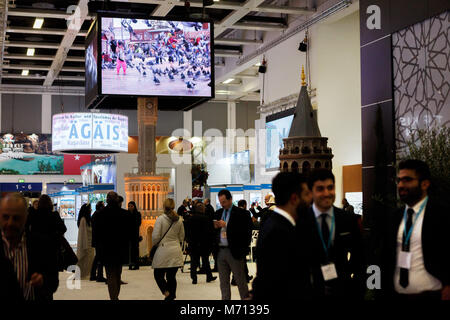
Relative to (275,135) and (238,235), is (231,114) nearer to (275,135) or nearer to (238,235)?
(275,135)

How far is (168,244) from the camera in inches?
306

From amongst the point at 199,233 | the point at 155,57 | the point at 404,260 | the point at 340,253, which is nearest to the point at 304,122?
the point at 199,233

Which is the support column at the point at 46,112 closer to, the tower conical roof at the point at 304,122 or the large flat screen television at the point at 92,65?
the large flat screen television at the point at 92,65

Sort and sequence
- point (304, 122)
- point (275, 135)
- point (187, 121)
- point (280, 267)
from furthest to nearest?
1. point (187, 121)
2. point (275, 135)
3. point (304, 122)
4. point (280, 267)

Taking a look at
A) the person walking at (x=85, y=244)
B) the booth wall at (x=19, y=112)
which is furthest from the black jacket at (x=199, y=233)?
the booth wall at (x=19, y=112)

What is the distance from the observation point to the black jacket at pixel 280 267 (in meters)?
3.03

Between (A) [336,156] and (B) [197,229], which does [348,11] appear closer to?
(A) [336,156]

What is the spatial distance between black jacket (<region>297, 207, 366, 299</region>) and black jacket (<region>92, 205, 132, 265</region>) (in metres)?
4.40

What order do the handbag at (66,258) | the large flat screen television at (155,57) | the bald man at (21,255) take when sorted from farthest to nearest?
the large flat screen television at (155,57) → the handbag at (66,258) → the bald man at (21,255)

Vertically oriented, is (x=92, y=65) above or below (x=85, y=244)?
above

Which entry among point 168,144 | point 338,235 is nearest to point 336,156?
point 338,235

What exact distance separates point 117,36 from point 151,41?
29.2 inches

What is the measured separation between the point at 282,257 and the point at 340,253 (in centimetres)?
73

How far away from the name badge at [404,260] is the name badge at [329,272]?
0.37 meters
